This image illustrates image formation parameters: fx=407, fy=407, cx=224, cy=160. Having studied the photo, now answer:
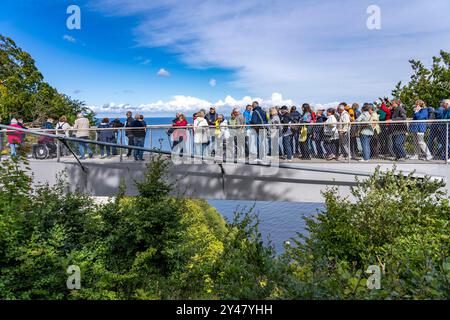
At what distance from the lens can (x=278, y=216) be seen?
2186cm

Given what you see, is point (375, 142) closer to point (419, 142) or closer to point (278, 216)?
point (419, 142)

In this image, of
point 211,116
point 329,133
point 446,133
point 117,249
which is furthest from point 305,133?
point 117,249

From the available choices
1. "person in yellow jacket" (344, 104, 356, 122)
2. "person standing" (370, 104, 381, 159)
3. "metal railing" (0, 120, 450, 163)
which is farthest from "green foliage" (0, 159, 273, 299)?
"person in yellow jacket" (344, 104, 356, 122)

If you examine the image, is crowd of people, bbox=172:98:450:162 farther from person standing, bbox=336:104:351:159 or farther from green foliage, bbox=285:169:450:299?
green foliage, bbox=285:169:450:299

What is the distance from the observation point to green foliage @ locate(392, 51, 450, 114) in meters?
24.5

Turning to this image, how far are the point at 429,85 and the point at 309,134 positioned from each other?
16486 mm

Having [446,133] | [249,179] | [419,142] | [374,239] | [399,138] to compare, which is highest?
[446,133]

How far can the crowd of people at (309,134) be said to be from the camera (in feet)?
38.4

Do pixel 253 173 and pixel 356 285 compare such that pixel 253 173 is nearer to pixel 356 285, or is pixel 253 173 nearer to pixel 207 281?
pixel 207 281

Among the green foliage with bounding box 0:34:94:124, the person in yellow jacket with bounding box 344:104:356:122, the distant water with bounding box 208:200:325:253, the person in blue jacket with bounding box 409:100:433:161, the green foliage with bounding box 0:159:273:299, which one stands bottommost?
the distant water with bounding box 208:200:325:253

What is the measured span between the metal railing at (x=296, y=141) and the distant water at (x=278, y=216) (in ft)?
12.0

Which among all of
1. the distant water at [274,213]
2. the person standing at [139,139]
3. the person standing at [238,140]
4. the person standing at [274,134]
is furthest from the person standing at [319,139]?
the person standing at [139,139]

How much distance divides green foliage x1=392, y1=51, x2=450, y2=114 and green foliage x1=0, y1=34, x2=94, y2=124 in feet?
101

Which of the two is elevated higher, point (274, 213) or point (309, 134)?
point (309, 134)
